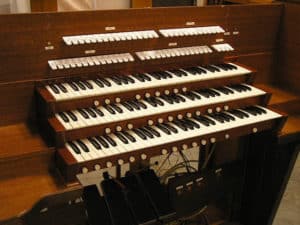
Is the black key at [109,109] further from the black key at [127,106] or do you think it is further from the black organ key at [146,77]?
the black organ key at [146,77]

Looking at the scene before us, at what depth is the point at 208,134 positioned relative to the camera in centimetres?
165

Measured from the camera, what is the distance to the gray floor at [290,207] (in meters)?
2.43

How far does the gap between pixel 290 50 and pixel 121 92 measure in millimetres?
1037

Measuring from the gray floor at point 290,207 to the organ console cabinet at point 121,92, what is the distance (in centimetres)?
53

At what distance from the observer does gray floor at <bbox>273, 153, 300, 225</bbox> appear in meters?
2.43

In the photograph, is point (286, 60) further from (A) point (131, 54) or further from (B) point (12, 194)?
(B) point (12, 194)

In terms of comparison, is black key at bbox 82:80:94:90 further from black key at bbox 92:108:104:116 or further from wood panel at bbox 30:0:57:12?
wood panel at bbox 30:0:57:12

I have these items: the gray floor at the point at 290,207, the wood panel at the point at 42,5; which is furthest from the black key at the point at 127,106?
the wood panel at the point at 42,5

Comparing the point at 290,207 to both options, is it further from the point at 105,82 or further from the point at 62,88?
the point at 62,88

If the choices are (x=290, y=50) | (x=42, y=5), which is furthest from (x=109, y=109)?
(x=42, y=5)

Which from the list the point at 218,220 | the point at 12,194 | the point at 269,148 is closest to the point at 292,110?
the point at 269,148

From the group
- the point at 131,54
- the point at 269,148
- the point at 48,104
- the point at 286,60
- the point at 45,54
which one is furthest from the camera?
the point at 286,60

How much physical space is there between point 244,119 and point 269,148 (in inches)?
14.1

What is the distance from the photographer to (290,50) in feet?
7.09
